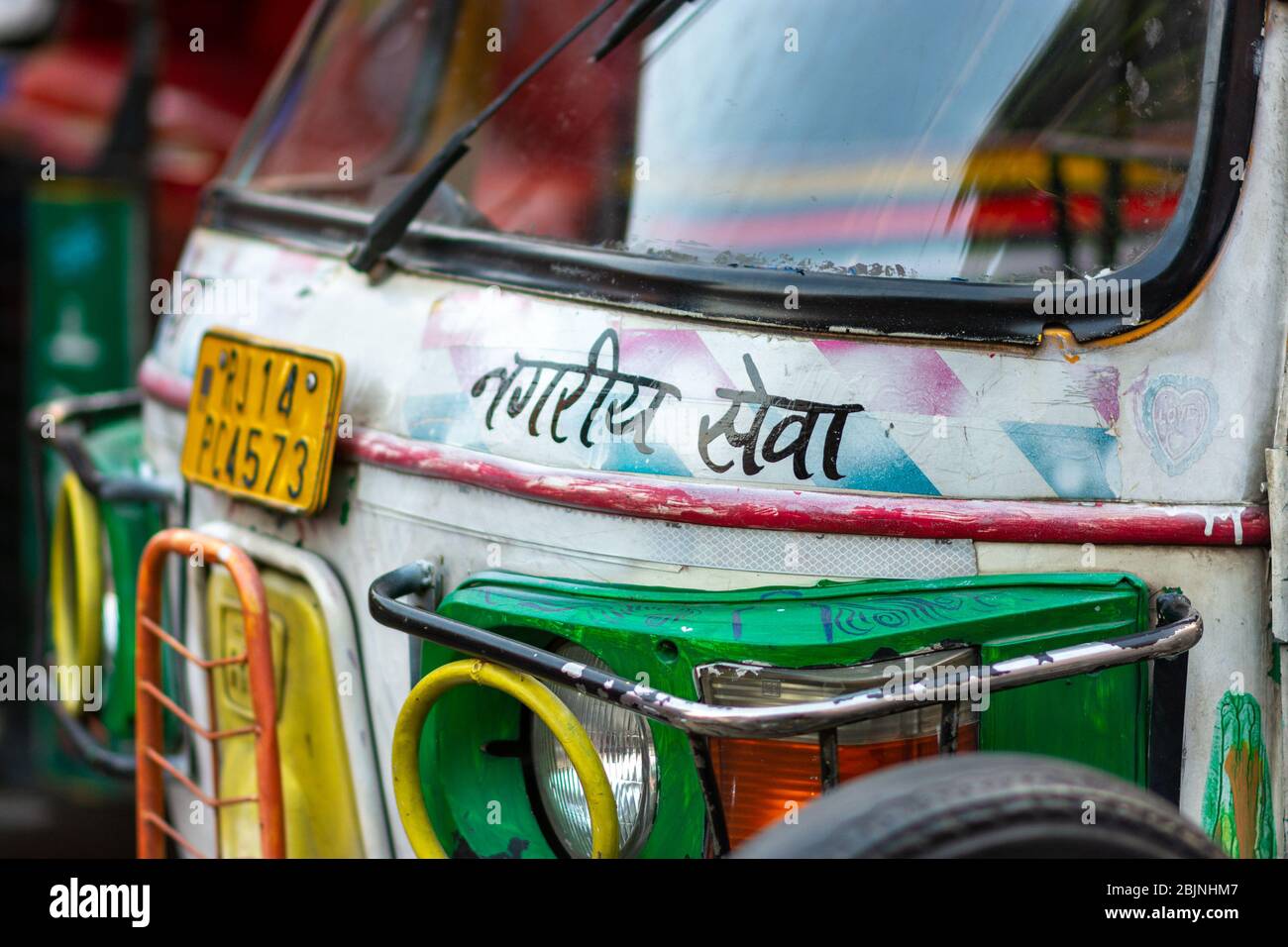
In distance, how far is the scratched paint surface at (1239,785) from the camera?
1.78 meters

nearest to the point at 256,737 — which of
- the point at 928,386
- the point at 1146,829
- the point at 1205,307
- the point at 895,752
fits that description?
the point at 895,752

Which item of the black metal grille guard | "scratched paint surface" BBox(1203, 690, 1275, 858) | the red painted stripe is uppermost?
the red painted stripe

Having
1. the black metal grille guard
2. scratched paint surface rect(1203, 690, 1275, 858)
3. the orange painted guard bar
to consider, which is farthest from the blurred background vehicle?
scratched paint surface rect(1203, 690, 1275, 858)

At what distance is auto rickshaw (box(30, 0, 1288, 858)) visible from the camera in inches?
66.7

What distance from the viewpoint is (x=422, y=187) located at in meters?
2.23

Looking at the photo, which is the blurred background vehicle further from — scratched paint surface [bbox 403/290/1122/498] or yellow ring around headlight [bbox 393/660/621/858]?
scratched paint surface [bbox 403/290/1122/498]

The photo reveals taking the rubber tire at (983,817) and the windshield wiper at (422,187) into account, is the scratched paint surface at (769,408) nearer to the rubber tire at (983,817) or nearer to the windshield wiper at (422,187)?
the windshield wiper at (422,187)

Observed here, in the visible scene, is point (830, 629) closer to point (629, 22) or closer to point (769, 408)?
point (769, 408)

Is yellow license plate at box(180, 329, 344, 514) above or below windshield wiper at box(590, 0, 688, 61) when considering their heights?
below

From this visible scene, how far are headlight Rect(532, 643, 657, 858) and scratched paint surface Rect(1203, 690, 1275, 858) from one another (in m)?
0.70

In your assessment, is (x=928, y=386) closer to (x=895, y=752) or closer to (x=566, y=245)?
(x=895, y=752)

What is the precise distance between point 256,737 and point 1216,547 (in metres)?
1.35

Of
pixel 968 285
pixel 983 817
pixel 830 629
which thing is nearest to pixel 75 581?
pixel 830 629
